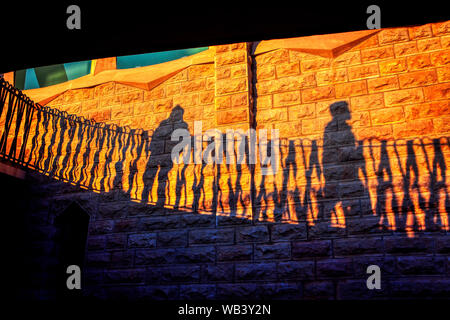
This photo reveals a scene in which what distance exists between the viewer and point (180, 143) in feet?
21.2

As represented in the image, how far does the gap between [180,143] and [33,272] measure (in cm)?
364

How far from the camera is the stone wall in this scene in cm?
507

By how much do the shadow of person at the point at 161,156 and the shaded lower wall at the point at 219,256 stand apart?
0.31 m

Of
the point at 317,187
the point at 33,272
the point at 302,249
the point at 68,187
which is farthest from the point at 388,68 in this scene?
the point at 33,272

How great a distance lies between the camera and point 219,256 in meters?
5.66

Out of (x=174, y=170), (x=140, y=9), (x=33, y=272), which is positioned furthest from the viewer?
(x=33, y=272)

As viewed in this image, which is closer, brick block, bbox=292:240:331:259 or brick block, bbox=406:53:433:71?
brick block, bbox=292:240:331:259

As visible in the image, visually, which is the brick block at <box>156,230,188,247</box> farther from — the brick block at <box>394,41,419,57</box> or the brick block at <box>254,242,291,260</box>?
the brick block at <box>394,41,419,57</box>

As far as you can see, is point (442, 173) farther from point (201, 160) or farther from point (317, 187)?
point (201, 160)

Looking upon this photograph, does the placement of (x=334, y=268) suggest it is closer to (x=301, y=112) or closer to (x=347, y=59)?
(x=301, y=112)

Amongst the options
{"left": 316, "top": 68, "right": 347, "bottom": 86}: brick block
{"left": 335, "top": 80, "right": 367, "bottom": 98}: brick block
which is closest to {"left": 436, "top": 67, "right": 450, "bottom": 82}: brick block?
{"left": 335, "top": 80, "right": 367, "bottom": 98}: brick block

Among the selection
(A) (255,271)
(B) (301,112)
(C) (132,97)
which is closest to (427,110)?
(B) (301,112)

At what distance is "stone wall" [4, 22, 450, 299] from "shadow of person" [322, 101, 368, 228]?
0.05ft

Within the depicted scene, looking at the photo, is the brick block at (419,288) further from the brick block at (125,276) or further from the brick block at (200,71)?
the brick block at (200,71)
